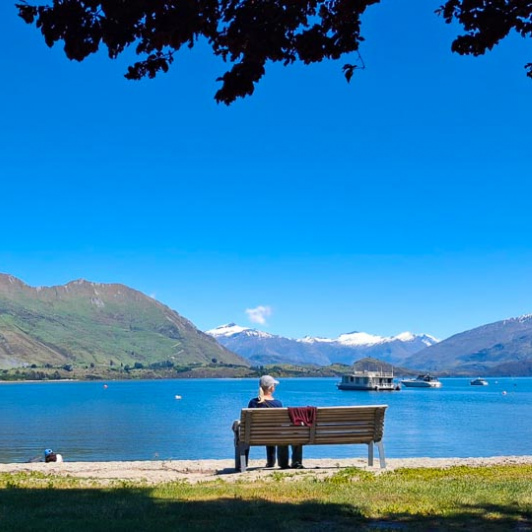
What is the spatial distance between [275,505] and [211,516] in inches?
45.3

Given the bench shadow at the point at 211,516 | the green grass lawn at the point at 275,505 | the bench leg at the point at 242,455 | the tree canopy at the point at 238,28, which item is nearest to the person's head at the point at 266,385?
the bench leg at the point at 242,455

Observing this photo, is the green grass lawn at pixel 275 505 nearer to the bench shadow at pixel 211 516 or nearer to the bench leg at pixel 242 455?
the bench shadow at pixel 211 516

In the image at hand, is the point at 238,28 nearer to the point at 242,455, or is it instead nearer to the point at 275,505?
the point at 275,505

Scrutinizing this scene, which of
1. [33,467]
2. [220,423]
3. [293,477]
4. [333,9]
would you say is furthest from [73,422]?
[333,9]

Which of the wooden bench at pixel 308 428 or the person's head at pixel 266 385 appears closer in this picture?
the wooden bench at pixel 308 428

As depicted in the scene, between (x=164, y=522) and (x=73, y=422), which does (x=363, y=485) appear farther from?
(x=73, y=422)

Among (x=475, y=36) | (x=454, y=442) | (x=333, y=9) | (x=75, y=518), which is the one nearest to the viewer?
(x=333, y=9)

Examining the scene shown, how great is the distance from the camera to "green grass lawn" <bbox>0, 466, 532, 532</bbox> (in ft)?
29.3

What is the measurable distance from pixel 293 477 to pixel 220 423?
63.5m

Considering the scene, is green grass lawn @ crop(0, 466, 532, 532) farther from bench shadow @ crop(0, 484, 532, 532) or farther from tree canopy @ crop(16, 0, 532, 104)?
tree canopy @ crop(16, 0, 532, 104)

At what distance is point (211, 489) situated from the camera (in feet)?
39.0

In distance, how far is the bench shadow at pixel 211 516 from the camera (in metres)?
8.76

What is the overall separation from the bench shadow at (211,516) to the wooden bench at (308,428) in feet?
15.6

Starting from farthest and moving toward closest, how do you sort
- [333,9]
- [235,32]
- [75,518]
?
[75,518] < [333,9] < [235,32]
